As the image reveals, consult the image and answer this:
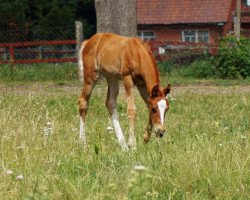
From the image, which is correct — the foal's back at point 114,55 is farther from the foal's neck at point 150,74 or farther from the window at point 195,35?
the window at point 195,35

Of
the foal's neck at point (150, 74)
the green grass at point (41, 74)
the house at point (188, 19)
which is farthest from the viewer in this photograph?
the house at point (188, 19)

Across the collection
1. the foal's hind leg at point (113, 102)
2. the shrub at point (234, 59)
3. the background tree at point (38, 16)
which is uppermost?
the foal's hind leg at point (113, 102)

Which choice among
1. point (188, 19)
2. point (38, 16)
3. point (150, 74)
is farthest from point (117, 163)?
point (188, 19)

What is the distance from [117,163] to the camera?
7.53 m

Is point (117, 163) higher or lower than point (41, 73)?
higher

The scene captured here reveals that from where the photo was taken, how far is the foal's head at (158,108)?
9023mm

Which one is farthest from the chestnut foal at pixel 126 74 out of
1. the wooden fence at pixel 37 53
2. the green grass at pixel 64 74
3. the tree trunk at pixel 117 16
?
the wooden fence at pixel 37 53

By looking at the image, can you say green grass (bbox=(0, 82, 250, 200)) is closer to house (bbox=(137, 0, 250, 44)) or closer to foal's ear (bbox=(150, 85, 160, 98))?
foal's ear (bbox=(150, 85, 160, 98))

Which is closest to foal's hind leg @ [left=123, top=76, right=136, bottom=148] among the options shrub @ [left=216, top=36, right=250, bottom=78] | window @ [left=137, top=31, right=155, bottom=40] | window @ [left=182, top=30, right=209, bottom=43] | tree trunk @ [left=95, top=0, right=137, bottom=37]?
tree trunk @ [left=95, top=0, right=137, bottom=37]

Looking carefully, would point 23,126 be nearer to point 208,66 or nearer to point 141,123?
point 141,123

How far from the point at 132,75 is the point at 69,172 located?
3.30 metres

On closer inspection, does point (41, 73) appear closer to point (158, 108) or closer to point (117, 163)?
point (158, 108)

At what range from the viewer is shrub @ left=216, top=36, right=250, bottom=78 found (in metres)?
21.7

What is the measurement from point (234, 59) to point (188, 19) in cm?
2346
